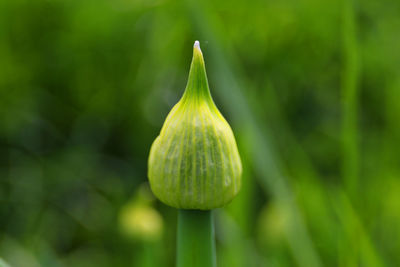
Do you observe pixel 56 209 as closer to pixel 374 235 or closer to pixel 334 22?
pixel 374 235

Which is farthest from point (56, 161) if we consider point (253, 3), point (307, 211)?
point (253, 3)

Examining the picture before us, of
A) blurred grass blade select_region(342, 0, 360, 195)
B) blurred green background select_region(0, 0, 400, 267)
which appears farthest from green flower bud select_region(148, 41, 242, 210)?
blurred green background select_region(0, 0, 400, 267)

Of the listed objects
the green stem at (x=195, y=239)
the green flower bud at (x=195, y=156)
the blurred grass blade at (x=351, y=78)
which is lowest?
the green stem at (x=195, y=239)

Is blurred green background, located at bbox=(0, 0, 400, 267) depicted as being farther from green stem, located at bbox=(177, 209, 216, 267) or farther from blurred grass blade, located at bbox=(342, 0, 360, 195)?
green stem, located at bbox=(177, 209, 216, 267)

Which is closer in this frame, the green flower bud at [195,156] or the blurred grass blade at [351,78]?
the green flower bud at [195,156]

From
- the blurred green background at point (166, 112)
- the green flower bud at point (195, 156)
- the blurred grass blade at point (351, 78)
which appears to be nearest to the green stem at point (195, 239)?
the green flower bud at point (195, 156)

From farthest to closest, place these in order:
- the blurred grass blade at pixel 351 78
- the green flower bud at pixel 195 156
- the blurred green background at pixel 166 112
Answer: the blurred green background at pixel 166 112, the blurred grass blade at pixel 351 78, the green flower bud at pixel 195 156

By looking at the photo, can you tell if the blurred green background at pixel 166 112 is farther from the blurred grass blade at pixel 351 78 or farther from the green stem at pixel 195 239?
the green stem at pixel 195 239
